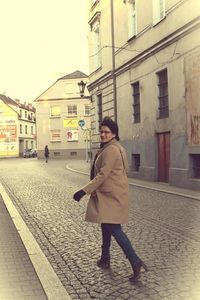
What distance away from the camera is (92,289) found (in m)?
4.89

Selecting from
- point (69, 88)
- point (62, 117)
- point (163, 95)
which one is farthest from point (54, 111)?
point (163, 95)

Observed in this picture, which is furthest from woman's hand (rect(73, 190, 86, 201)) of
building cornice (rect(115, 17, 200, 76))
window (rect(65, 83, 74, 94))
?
window (rect(65, 83, 74, 94))

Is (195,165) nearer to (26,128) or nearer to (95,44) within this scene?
(95,44)

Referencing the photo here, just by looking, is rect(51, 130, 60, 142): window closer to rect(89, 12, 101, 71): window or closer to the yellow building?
the yellow building

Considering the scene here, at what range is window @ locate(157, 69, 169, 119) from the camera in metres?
16.6

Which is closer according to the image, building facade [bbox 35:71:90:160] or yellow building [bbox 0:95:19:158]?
building facade [bbox 35:71:90:160]

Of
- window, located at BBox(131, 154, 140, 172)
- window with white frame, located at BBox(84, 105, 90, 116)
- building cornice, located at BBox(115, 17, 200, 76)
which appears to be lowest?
window, located at BBox(131, 154, 140, 172)

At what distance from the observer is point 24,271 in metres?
5.70

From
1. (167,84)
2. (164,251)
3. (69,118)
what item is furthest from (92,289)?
(69,118)

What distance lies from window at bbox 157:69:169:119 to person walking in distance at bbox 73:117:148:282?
37.3ft

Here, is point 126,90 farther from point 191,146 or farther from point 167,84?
point 191,146

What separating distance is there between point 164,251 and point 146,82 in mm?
12411

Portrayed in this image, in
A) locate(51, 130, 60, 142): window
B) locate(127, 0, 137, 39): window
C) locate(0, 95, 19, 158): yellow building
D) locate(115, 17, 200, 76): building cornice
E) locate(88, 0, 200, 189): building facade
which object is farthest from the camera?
locate(0, 95, 19, 158): yellow building

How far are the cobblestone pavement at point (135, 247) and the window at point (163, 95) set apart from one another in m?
4.89
